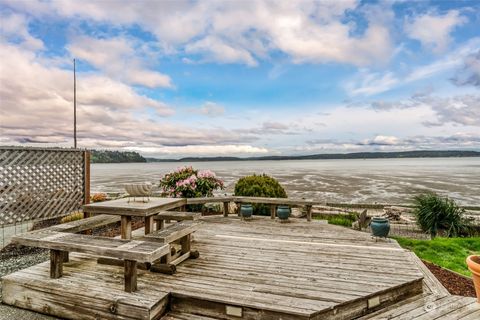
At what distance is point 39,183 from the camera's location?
21.0 feet

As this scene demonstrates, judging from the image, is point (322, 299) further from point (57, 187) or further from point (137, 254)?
point (57, 187)

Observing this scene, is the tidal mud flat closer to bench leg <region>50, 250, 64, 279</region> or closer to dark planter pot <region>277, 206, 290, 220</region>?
dark planter pot <region>277, 206, 290, 220</region>

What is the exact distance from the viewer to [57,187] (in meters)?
6.70

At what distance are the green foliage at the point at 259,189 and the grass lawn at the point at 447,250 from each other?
3.49 metres

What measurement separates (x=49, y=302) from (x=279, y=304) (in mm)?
2584

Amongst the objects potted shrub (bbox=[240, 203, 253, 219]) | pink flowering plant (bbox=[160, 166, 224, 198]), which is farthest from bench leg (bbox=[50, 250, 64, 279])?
pink flowering plant (bbox=[160, 166, 224, 198])

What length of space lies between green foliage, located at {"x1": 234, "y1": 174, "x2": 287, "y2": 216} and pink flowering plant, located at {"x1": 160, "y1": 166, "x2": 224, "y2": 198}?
765 mm

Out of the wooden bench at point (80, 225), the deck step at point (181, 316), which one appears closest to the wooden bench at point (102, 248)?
the wooden bench at point (80, 225)

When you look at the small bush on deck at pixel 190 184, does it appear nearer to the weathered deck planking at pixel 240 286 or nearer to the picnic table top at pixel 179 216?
the picnic table top at pixel 179 216

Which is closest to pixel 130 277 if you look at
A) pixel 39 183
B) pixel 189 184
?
pixel 39 183

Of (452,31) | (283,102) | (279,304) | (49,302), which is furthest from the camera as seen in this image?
(283,102)

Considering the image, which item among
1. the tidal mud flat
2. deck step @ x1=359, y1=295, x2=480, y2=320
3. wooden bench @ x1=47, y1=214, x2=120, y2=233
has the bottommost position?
the tidal mud flat

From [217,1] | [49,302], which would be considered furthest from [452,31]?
[49,302]

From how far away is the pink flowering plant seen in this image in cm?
855
